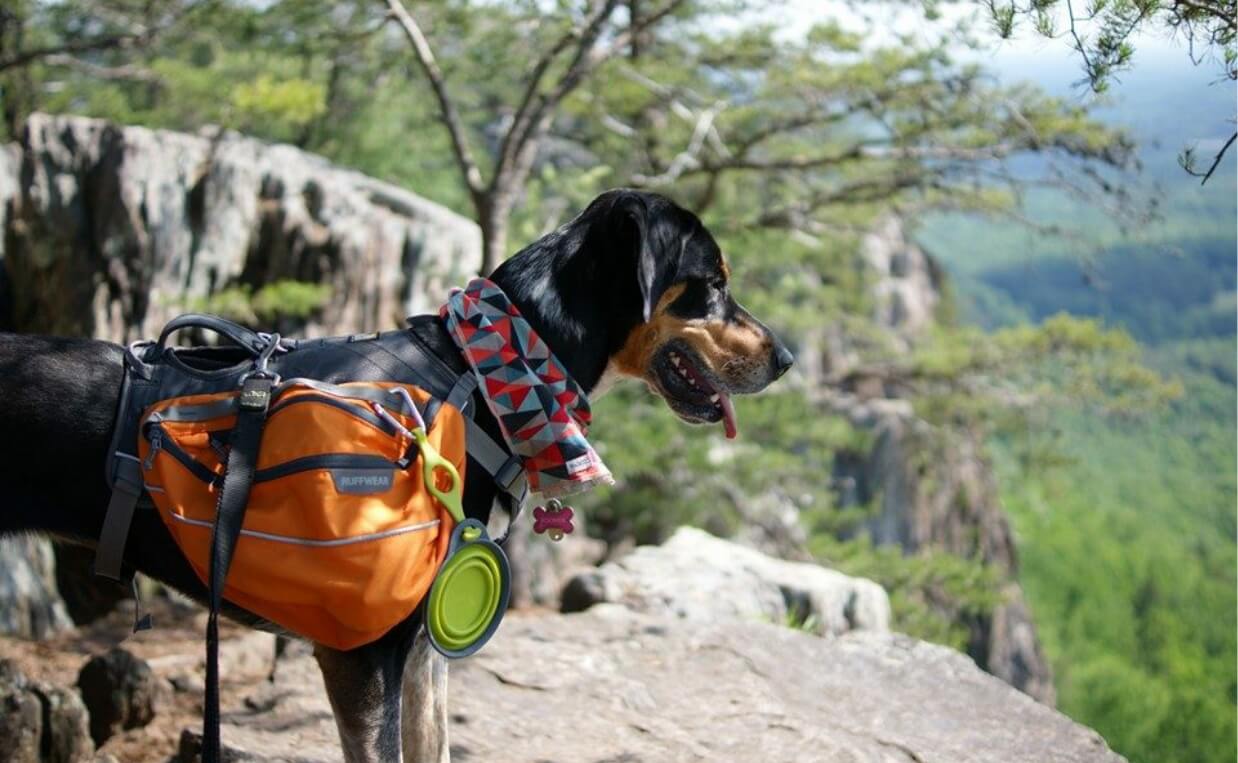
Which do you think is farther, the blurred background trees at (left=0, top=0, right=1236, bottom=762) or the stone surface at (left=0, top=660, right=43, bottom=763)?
the blurred background trees at (left=0, top=0, right=1236, bottom=762)

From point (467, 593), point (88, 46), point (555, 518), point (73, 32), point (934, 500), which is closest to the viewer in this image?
point (467, 593)

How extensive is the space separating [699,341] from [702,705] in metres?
1.71

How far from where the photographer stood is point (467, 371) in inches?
116

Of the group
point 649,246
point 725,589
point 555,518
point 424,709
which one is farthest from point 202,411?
point 725,589

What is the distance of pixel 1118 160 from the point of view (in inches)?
273

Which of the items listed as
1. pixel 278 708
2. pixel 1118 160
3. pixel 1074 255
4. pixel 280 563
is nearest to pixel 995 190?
pixel 1074 255

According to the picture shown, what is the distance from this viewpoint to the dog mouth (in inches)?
130

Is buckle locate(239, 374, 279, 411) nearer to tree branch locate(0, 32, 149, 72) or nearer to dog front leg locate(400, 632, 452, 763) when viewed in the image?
dog front leg locate(400, 632, 452, 763)

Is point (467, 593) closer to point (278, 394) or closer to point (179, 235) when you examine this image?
point (278, 394)

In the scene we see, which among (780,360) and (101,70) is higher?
(780,360)

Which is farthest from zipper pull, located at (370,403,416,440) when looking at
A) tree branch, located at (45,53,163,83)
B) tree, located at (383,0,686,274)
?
tree branch, located at (45,53,163,83)

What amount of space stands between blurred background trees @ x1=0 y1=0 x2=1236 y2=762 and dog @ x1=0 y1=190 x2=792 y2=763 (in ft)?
3.91

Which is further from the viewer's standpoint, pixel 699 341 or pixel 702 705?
pixel 702 705

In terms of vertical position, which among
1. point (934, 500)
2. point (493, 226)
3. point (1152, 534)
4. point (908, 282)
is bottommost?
point (1152, 534)
